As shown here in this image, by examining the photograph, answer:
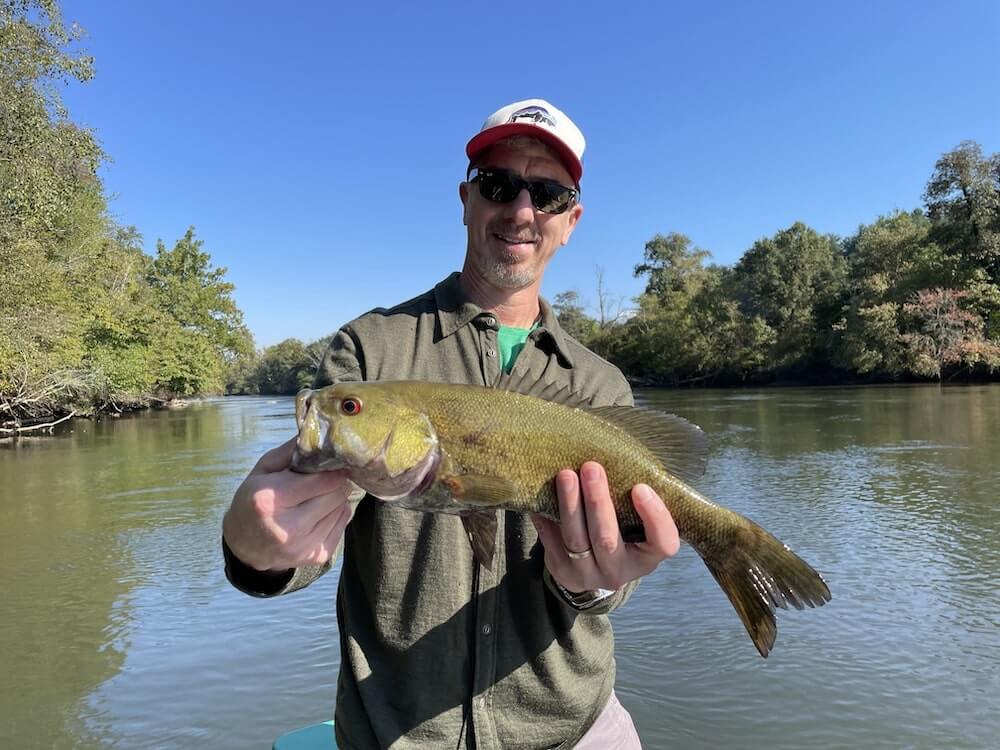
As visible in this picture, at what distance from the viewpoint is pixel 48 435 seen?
116 ft

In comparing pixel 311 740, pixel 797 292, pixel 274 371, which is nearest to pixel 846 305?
pixel 797 292

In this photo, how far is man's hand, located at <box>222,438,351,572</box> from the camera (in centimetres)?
204

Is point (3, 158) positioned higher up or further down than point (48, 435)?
higher up

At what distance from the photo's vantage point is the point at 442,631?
8.45 feet

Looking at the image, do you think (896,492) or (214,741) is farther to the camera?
(896,492)

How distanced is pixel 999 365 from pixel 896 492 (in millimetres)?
42885

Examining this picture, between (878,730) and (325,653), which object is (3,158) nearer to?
(325,653)

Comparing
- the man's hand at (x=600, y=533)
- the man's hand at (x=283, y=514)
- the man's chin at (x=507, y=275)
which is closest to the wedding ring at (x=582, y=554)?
the man's hand at (x=600, y=533)

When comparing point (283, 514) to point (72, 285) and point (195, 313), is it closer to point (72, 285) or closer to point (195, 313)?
point (72, 285)

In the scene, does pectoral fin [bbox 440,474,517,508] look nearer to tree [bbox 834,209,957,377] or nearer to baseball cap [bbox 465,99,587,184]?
baseball cap [bbox 465,99,587,184]

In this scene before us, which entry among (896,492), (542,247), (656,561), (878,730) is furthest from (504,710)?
(896,492)

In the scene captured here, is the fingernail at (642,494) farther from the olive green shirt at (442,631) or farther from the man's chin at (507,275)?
the man's chin at (507,275)

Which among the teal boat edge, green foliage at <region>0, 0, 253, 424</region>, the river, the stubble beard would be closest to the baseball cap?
the stubble beard

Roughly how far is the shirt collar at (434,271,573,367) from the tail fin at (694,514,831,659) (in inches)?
40.4
